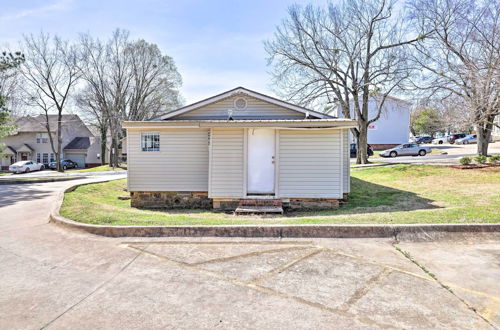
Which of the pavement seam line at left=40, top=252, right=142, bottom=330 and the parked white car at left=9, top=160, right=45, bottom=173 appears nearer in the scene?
the pavement seam line at left=40, top=252, right=142, bottom=330

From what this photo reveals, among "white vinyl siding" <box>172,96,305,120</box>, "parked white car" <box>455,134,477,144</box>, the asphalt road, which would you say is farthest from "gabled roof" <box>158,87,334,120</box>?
"parked white car" <box>455,134,477,144</box>

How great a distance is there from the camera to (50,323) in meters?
2.96

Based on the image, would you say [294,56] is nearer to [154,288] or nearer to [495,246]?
[495,246]

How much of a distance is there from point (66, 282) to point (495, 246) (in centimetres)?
664

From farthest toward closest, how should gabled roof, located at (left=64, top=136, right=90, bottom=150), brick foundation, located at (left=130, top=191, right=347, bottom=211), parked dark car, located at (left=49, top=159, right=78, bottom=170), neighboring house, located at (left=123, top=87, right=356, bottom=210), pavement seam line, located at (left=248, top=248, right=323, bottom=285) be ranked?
gabled roof, located at (left=64, top=136, right=90, bottom=150) < parked dark car, located at (left=49, top=159, right=78, bottom=170) < brick foundation, located at (left=130, top=191, right=347, bottom=211) < neighboring house, located at (left=123, top=87, right=356, bottom=210) < pavement seam line, located at (left=248, top=248, right=323, bottom=285)

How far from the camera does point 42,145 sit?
41.6 meters

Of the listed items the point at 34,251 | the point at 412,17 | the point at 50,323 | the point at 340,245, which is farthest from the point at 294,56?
the point at 50,323

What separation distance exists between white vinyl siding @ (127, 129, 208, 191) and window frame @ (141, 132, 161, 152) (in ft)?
0.41

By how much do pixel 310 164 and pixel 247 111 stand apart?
3551 millimetres

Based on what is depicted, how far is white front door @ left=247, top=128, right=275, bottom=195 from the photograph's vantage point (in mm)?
9636

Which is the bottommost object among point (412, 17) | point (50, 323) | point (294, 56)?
point (50, 323)

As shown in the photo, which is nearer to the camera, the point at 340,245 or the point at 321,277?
the point at 321,277

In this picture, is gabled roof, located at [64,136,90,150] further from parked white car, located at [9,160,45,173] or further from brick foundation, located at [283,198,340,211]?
brick foundation, located at [283,198,340,211]

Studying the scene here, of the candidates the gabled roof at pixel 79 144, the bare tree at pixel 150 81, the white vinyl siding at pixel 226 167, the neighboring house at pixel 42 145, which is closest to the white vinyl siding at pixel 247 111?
the white vinyl siding at pixel 226 167
